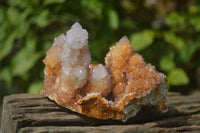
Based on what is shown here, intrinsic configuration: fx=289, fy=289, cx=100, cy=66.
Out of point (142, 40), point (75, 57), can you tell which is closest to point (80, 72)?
point (75, 57)

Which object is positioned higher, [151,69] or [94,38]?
[94,38]

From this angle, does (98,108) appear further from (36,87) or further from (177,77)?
(177,77)

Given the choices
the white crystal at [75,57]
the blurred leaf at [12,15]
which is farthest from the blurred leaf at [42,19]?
the white crystal at [75,57]

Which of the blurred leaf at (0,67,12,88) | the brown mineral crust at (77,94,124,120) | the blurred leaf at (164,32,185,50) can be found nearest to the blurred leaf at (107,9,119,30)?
the blurred leaf at (164,32,185,50)

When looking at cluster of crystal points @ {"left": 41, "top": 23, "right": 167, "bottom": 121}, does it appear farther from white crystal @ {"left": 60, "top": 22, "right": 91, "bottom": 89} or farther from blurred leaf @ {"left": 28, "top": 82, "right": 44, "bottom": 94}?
blurred leaf @ {"left": 28, "top": 82, "right": 44, "bottom": 94}

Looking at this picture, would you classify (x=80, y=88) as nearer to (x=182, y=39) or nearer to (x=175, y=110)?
(x=175, y=110)

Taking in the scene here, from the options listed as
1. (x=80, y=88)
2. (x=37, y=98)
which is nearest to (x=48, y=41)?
(x=37, y=98)
